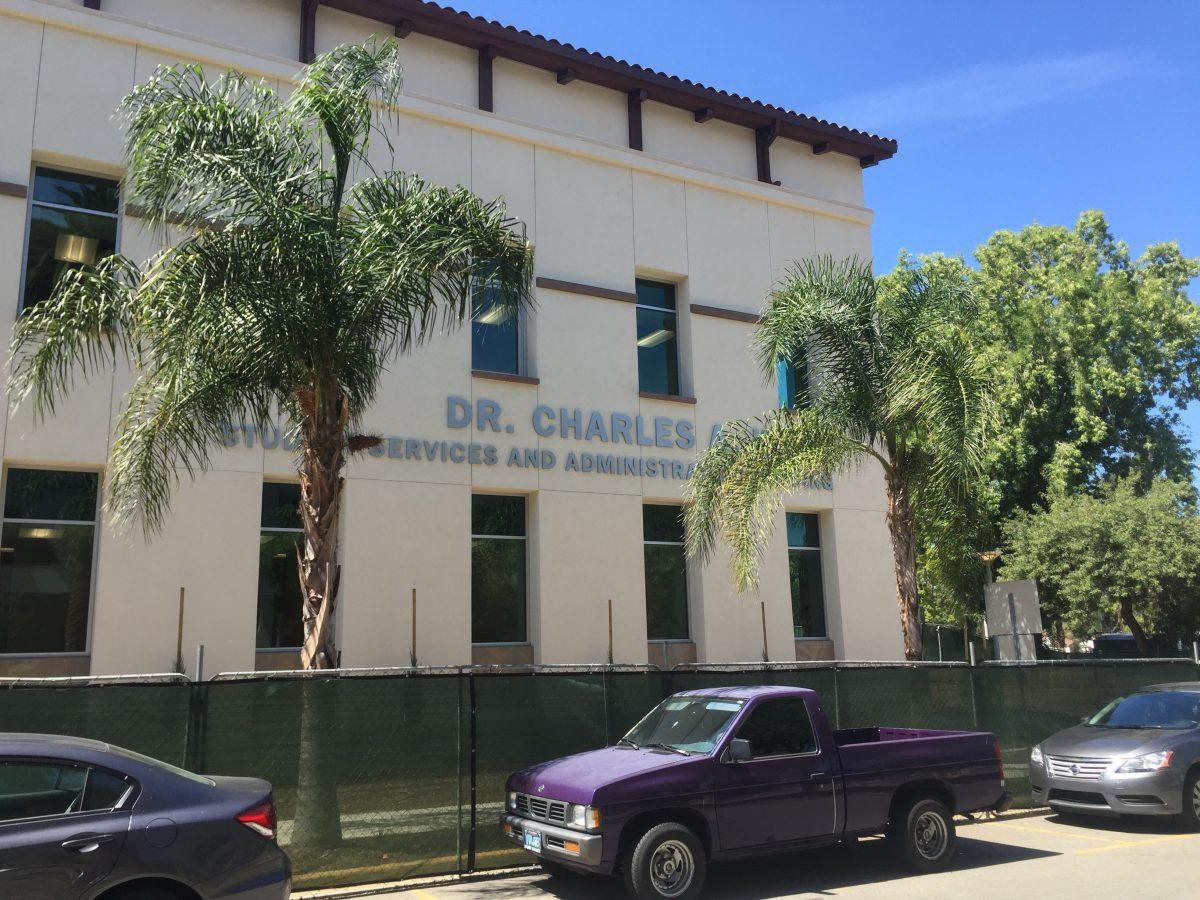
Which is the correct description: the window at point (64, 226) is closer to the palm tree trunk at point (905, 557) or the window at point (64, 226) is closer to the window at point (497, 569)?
the window at point (497, 569)

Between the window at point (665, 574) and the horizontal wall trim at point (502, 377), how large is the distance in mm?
3109

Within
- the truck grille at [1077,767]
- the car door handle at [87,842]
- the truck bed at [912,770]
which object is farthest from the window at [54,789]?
the truck grille at [1077,767]

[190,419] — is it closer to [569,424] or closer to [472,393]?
[472,393]

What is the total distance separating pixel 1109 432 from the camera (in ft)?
91.2

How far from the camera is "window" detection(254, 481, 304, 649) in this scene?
47.1 feet

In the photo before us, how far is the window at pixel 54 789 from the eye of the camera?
5.57m

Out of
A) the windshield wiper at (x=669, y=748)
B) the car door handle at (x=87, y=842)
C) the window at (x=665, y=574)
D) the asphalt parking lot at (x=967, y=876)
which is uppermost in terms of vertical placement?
the window at (x=665, y=574)

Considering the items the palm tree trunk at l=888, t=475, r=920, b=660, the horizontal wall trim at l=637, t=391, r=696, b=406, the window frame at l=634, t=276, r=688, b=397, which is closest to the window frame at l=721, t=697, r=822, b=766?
the palm tree trunk at l=888, t=475, r=920, b=660

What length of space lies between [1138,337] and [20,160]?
26582 mm

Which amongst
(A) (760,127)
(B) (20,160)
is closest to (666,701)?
(B) (20,160)

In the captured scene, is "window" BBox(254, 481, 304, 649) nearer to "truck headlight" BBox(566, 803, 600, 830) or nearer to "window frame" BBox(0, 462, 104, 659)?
"window frame" BBox(0, 462, 104, 659)

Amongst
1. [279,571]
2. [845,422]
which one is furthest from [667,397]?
[279,571]

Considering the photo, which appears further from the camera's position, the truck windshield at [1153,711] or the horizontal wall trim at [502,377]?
the horizontal wall trim at [502,377]

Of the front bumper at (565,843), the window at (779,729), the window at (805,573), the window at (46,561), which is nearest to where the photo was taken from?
the front bumper at (565,843)
